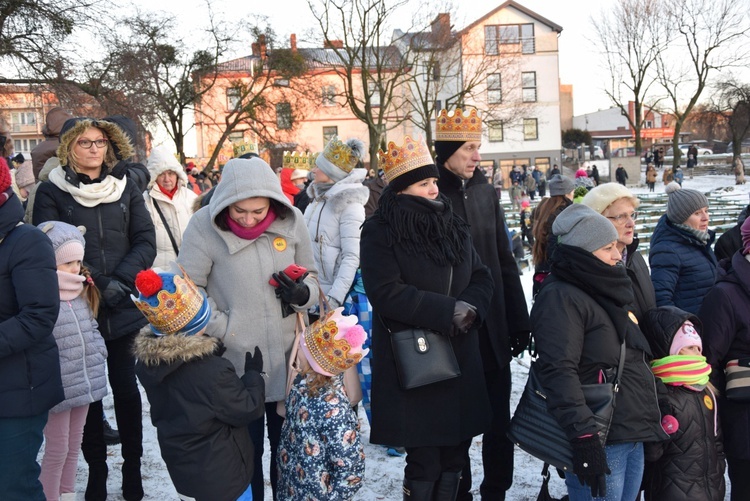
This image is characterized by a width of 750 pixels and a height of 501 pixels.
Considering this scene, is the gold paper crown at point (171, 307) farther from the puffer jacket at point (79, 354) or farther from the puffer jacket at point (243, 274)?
the puffer jacket at point (79, 354)

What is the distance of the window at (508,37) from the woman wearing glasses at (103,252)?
37.8 meters

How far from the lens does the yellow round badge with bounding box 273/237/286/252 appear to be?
323cm

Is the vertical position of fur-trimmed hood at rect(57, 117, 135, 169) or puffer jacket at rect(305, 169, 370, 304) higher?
fur-trimmed hood at rect(57, 117, 135, 169)

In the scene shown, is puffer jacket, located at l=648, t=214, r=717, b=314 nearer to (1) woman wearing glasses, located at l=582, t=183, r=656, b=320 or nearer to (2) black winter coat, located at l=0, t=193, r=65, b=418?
(1) woman wearing glasses, located at l=582, t=183, r=656, b=320

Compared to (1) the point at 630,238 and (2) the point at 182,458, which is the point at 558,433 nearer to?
(1) the point at 630,238

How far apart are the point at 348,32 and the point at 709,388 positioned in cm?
2691

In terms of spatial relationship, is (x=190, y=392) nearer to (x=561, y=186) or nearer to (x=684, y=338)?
(x=684, y=338)

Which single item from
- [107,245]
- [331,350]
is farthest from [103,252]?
[331,350]

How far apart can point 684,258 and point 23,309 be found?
12.0ft

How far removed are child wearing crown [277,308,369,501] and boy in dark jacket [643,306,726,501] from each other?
1.40 meters

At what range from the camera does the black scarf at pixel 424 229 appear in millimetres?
3107

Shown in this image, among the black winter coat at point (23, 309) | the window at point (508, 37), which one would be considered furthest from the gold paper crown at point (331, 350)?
the window at point (508, 37)

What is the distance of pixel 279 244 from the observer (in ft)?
10.6

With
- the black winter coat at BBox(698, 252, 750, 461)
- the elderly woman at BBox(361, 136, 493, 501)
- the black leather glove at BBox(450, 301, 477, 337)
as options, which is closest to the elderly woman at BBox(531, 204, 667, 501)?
the black leather glove at BBox(450, 301, 477, 337)
